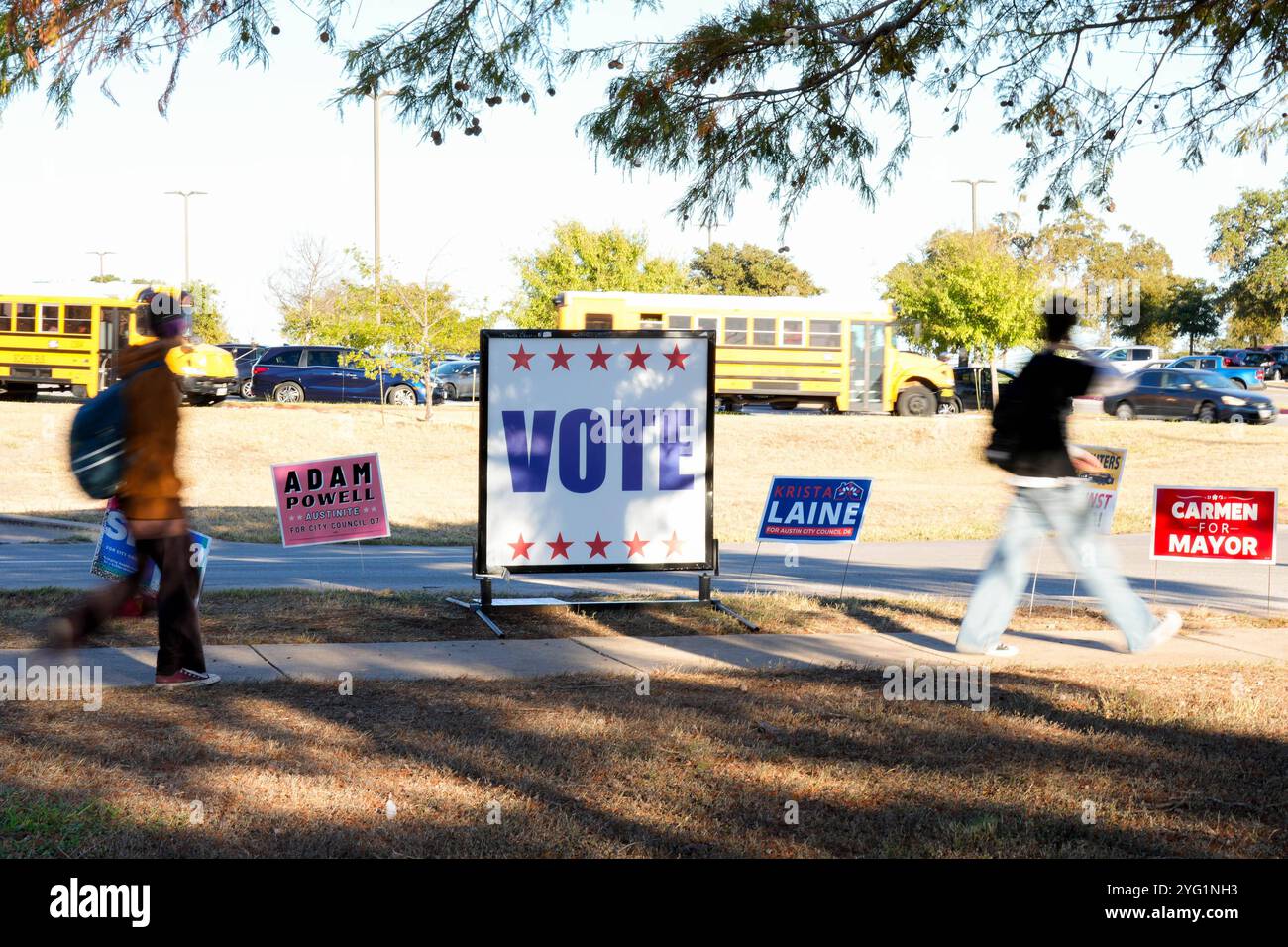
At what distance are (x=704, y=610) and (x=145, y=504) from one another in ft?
13.6

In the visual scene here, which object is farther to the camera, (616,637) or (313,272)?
(313,272)

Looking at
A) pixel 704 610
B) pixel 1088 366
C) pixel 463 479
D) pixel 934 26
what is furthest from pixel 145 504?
pixel 463 479

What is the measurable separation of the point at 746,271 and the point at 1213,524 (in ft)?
234

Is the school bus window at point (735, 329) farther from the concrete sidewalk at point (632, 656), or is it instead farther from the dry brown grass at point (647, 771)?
the dry brown grass at point (647, 771)

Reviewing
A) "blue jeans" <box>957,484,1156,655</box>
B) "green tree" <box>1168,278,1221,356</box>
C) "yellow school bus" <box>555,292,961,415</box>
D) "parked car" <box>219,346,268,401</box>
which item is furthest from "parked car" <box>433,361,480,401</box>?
"green tree" <box>1168,278,1221,356</box>

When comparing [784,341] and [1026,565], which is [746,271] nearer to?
[784,341]

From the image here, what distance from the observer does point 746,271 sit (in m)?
79.6

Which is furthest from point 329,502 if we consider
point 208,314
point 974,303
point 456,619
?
point 208,314

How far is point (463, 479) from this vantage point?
2544 cm

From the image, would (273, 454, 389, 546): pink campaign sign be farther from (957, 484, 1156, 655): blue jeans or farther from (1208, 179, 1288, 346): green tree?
(1208, 179, 1288, 346): green tree

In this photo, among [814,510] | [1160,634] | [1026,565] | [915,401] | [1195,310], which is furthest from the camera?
[1195,310]

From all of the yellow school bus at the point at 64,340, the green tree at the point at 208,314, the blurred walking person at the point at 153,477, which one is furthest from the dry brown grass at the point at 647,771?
the green tree at the point at 208,314

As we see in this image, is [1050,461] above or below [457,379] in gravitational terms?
below
